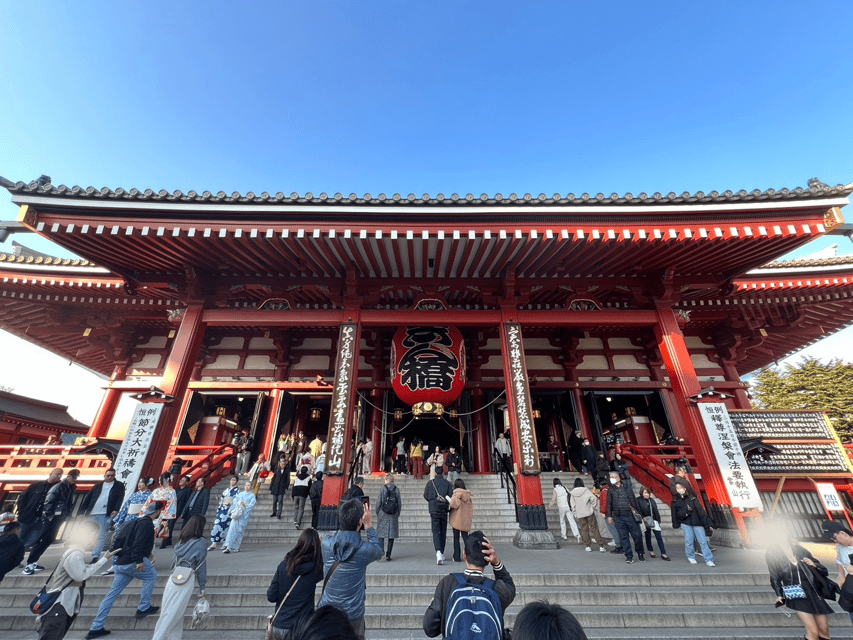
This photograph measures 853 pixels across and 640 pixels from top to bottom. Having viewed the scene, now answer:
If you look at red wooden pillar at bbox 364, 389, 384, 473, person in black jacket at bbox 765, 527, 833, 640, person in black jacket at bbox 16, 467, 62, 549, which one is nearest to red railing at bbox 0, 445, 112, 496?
person in black jacket at bbox 16, 467, 62, 549

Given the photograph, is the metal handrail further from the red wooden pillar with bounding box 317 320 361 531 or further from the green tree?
the green tree

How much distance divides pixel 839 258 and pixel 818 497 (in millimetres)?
6408

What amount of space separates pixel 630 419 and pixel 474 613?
14176 mm

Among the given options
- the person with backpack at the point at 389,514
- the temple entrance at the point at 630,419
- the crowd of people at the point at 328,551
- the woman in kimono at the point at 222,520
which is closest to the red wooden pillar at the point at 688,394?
the crowd of people at the point at 328,551

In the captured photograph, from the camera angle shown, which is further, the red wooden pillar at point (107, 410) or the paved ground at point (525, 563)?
the red wooden pillar at point (107, 410)

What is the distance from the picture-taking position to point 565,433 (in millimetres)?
13992

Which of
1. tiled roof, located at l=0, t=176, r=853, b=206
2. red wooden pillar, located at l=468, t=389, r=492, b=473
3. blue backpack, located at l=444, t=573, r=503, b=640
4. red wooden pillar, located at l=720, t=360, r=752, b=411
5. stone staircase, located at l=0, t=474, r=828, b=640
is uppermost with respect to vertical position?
tiled roof, located at l=0, t=176, r=853, b=206

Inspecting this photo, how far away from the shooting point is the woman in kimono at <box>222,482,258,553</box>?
7.40 meters

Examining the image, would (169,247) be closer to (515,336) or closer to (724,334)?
(515,336)

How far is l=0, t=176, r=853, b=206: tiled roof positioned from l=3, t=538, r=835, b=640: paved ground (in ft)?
22.1

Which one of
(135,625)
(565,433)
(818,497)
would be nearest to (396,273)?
(135,625)

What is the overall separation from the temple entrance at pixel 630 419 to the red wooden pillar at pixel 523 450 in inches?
221

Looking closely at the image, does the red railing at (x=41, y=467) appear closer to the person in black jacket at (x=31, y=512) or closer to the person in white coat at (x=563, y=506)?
the person in black jacket at (x=31, y=512)

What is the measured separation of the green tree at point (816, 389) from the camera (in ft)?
57.4
